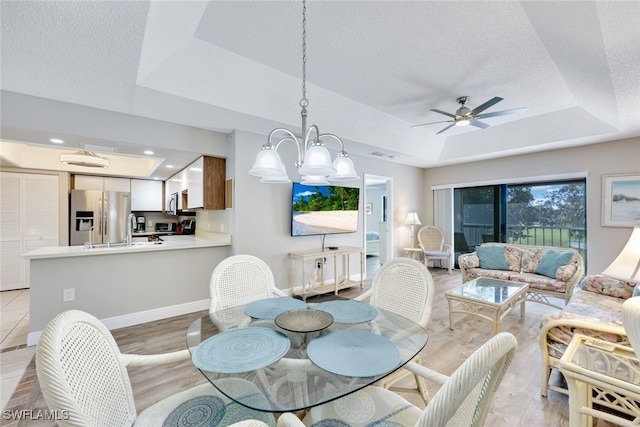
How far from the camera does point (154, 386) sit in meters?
1.98

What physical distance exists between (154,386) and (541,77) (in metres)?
4.61

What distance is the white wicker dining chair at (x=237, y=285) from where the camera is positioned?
1.92 meters

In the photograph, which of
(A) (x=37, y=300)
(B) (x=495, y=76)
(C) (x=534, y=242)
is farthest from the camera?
(C) (x=534, y=242)

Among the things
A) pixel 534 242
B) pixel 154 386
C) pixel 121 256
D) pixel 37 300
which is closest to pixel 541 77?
pixel 534 242

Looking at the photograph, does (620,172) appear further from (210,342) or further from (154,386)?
(154,386)

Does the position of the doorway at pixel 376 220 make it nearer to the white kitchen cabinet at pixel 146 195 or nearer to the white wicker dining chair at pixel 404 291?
the white wicker dining chair at pixel 404 291

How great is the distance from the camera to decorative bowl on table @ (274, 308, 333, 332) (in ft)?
4.56

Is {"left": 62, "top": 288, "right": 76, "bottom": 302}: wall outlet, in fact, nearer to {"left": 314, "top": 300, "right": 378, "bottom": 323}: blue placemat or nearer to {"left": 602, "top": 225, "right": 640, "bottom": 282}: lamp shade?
{"left": 314, "top": 300, "right": 378, "bottom": 323}: blue placemat

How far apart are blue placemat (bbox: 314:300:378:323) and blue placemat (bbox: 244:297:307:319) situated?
0.56 feet

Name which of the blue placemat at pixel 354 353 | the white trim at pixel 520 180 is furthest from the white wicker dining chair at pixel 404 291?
the white trim at pixel 520 180

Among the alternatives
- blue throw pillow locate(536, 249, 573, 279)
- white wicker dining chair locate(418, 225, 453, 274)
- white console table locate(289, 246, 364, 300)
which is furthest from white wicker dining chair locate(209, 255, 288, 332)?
white wicker dining chair locate(418, 225, 453, 274)

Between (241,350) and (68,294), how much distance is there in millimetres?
2707

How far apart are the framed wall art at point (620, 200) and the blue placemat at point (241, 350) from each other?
5278mm

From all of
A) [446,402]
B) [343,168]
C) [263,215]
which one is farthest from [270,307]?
[263,215]
